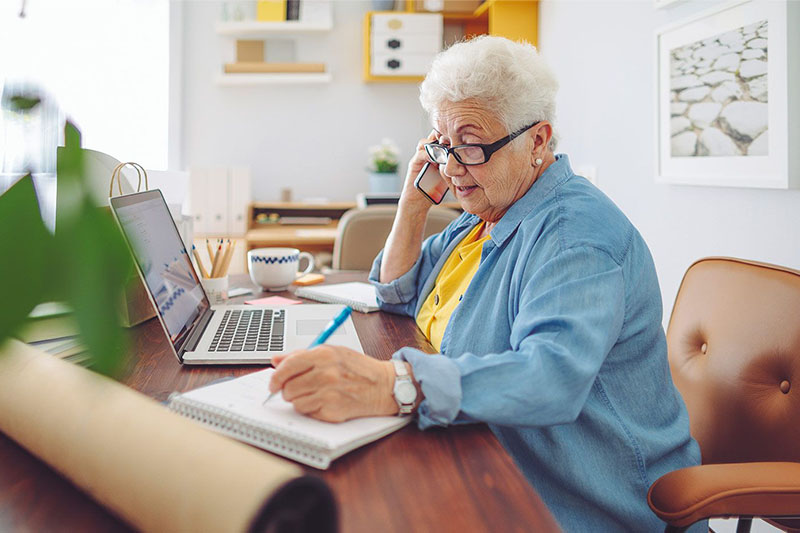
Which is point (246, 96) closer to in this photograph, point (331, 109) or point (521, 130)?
point (331, 109)

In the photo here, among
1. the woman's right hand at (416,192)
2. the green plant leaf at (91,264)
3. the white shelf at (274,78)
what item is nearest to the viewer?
the green plant leaf at (91,264)

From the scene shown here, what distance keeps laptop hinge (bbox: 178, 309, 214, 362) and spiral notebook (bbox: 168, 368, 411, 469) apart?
0.83 ft

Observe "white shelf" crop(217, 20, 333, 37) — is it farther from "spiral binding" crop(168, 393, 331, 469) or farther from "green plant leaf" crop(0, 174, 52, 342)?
"green plant leaf" crop(0, 174, 52, 342)

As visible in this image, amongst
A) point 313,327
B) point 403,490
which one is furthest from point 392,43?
point 403,490

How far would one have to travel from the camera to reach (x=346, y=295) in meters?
1.57

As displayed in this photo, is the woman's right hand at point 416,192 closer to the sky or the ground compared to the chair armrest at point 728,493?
closer to the sky

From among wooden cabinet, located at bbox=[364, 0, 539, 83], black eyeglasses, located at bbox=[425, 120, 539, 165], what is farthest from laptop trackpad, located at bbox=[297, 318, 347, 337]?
wooden cabinet, located at bbox=[364, 0, 539, 83]

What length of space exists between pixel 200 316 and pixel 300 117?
2.95 m

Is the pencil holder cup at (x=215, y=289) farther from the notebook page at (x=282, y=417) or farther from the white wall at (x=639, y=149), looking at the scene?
the white wall at (x=639, y=149)

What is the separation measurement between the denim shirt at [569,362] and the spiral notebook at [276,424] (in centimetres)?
9

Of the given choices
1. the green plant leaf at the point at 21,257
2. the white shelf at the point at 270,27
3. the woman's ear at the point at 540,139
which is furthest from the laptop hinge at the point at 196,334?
the white shelf at the point at 270,27

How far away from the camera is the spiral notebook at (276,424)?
669 millimetres

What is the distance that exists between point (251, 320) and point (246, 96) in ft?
9.87

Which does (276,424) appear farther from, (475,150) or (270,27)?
(270,27)
